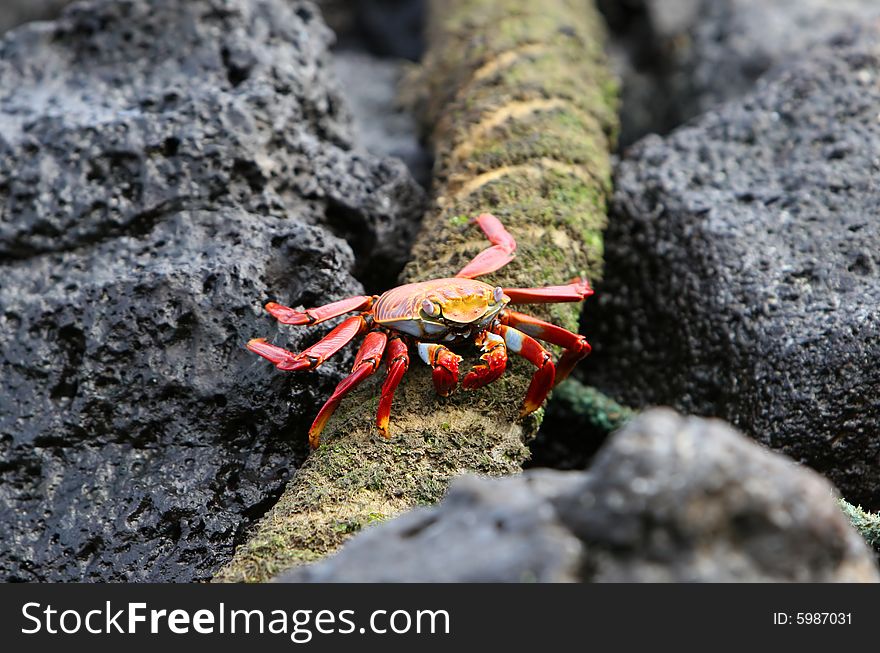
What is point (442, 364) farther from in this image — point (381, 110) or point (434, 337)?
point (381, 110)

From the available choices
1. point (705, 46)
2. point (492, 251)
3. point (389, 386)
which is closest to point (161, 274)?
point (389, 386)

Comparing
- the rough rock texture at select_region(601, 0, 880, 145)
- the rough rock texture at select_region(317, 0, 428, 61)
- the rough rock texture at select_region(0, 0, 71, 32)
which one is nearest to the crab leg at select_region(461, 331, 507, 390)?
the rough rock texture at select_region(601, 0, 880, 145)

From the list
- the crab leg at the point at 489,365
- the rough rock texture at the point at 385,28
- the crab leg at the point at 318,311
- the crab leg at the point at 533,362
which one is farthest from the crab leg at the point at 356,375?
the rough rock texture at the point at 385,28

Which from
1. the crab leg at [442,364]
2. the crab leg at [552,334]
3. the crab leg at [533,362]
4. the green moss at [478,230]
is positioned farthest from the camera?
the crab leg at [552,334]

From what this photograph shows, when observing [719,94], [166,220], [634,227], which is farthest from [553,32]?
[166,220]

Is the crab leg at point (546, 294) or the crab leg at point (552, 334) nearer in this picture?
the crab leg at point (552, 334)

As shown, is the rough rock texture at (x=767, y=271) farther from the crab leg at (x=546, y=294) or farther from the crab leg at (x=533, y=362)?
the crab leg at (x=533, y=362)
